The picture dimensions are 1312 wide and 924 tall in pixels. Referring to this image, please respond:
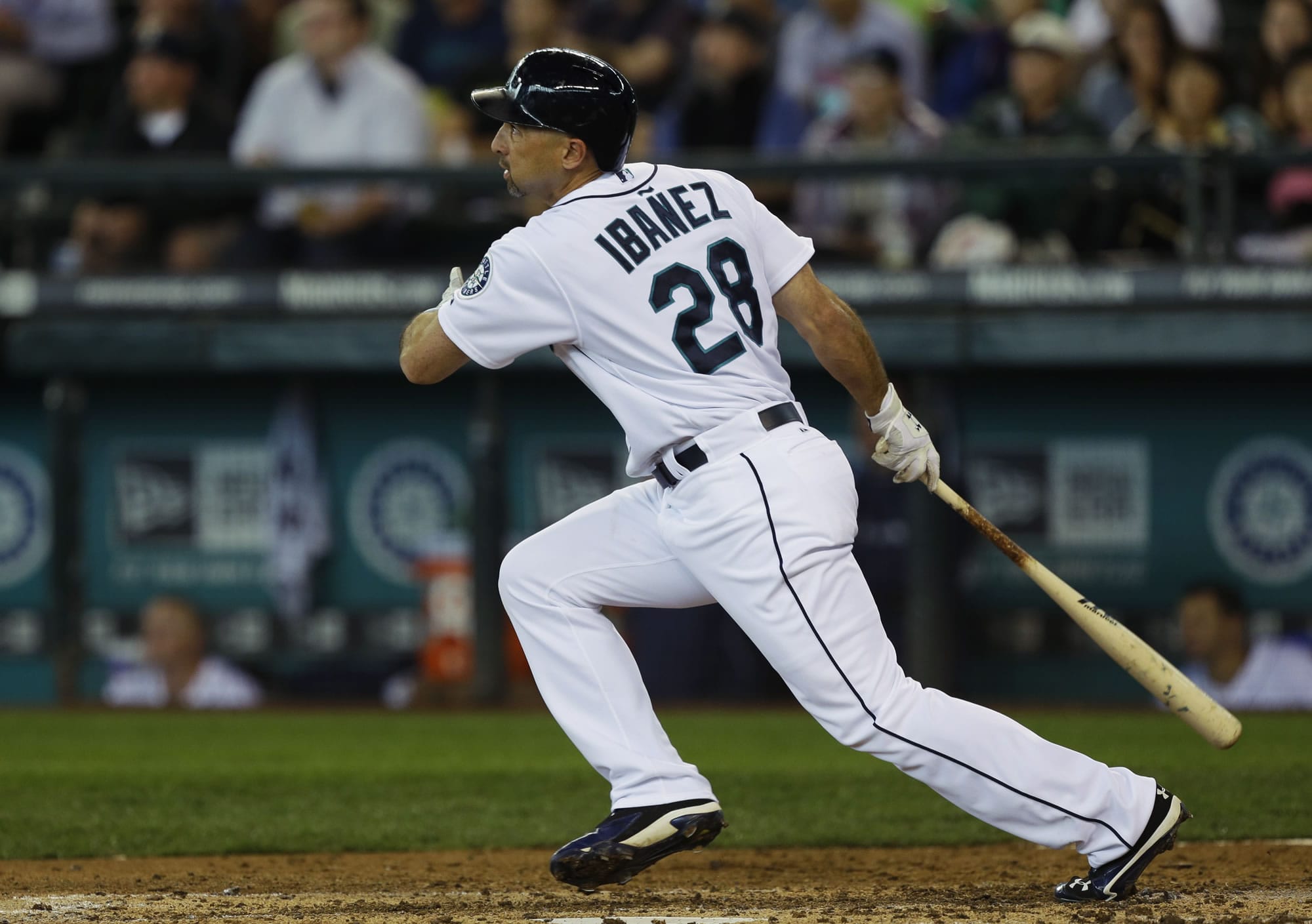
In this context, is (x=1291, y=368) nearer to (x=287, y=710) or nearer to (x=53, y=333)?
(x=287, y=710)

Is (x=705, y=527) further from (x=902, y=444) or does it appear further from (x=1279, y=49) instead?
(x=1279, y=49)

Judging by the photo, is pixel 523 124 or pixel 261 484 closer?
pixel 523 124

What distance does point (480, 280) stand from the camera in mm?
3463

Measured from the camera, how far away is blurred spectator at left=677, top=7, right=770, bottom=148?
8.21 m

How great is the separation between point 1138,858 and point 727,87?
18.0ft

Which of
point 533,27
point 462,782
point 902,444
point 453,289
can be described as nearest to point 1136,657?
point 902,444

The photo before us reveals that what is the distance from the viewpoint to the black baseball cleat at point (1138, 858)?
11.2ft

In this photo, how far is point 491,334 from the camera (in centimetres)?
346

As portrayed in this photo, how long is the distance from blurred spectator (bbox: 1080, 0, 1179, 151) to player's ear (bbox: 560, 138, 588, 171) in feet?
13.3

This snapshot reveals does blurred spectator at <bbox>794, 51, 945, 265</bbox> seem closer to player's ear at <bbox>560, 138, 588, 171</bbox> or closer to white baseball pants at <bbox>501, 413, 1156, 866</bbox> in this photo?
player's ear at <bbox>560, 138, 588, 171</bbox>

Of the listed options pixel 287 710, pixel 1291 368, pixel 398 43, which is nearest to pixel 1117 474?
pixel 1291 368

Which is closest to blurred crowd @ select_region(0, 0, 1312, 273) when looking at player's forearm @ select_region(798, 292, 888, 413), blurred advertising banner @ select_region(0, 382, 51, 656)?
blurred advertising banner @ select_region(0, 382, 51, 656)

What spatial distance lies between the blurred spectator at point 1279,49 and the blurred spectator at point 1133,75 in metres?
0.45

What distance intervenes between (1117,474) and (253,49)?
4.81 meters
